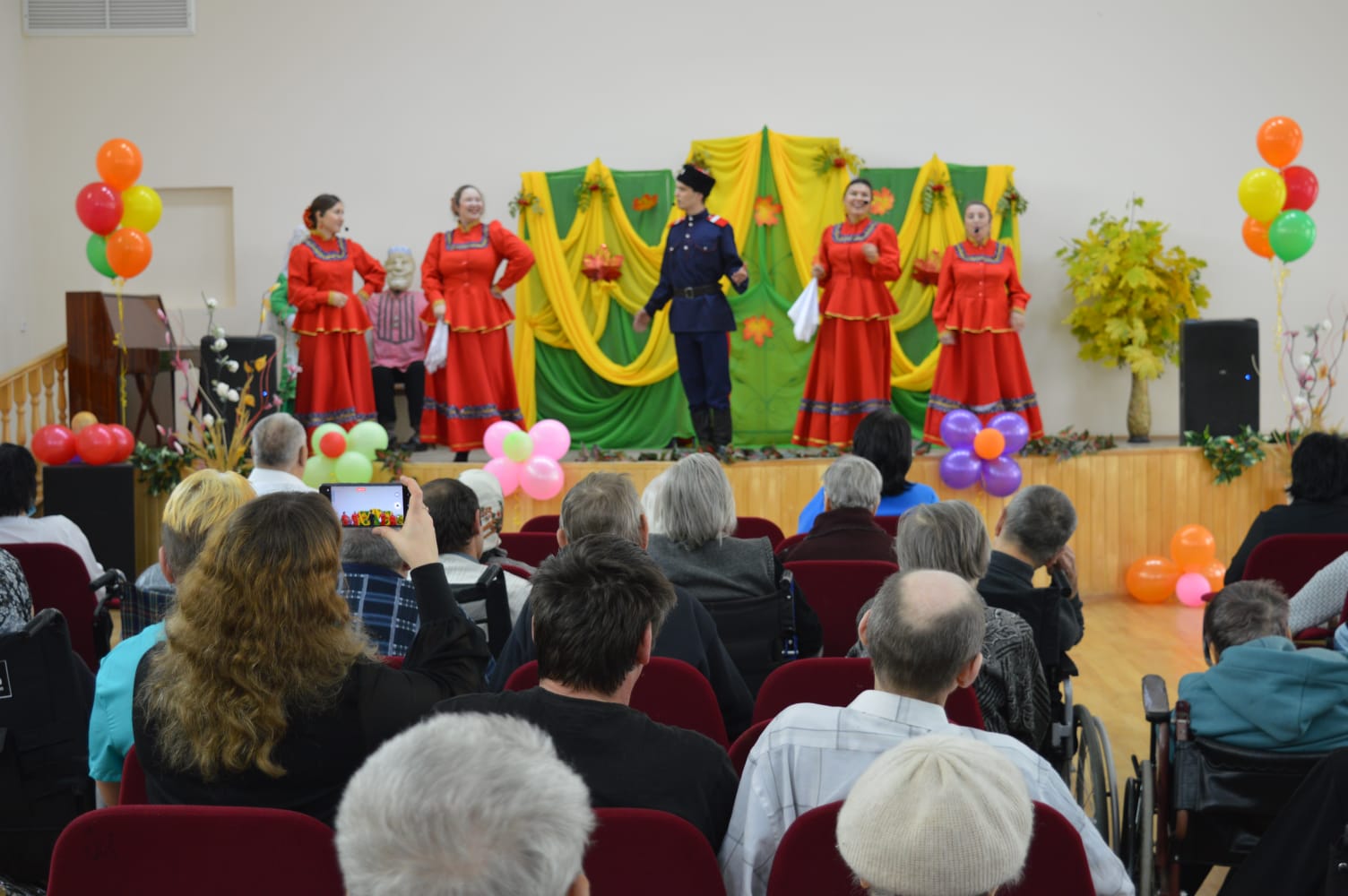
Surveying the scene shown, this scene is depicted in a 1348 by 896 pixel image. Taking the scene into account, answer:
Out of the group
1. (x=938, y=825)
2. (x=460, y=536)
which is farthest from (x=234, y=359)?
(x=938, y=825)

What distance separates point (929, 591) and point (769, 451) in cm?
489

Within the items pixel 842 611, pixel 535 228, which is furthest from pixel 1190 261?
pixel 842 611

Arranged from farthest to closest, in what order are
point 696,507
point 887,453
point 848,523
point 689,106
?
point 689,106, point 887,453, point 848,523, point 696,507

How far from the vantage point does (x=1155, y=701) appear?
2.35 metres

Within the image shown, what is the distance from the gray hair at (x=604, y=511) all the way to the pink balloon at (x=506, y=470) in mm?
3332

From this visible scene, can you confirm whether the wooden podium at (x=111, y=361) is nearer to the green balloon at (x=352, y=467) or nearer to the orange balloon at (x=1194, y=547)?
the green balloon at (x=352, y=467)

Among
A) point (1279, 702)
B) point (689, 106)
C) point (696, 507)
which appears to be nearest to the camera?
point (1279, 702)

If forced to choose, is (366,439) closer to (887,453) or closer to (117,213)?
(117,213)

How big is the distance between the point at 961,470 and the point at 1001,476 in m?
0.19

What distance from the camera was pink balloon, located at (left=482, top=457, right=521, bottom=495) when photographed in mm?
6070

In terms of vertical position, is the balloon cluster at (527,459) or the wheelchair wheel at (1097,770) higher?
the balloon cluster at (527,459)

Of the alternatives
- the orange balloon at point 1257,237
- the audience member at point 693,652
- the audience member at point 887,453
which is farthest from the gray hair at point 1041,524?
the orange balloon at point 1257,237

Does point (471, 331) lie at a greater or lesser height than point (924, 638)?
greater

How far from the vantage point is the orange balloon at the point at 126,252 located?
21.1 ft
